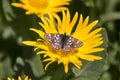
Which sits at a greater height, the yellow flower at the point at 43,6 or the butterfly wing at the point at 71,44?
the yellow flower at the point at 43,6

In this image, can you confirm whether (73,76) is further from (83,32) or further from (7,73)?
(7,73)

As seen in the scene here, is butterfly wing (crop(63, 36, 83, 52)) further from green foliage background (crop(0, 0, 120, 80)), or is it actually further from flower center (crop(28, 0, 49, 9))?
flower center (crop(28, 0, 49, 9))

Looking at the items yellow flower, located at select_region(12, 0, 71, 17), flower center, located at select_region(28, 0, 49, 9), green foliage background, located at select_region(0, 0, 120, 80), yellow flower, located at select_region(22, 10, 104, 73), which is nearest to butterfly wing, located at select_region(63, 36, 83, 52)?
yellow flower, located at select_region(22, 10, 104, 73)

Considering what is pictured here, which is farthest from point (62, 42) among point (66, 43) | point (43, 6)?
point (43, 6)

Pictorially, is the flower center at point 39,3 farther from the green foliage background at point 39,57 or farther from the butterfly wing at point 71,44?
the butterfly wing at point 71,44

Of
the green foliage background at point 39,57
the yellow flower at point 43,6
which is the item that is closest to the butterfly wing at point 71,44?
the green foliage background at point 39,57

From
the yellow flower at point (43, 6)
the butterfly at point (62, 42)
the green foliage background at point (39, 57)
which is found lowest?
the green foliage background at point (39, 57)

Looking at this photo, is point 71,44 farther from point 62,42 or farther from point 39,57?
point 39,57
